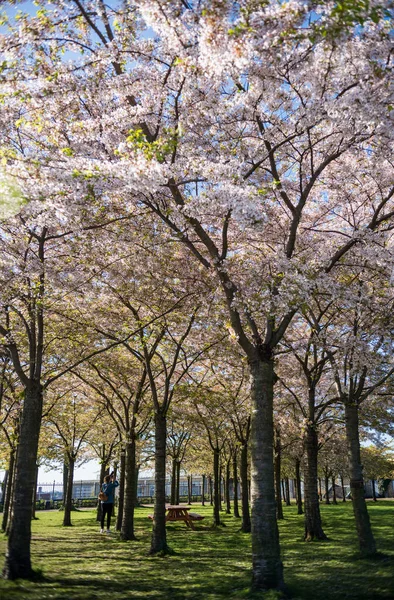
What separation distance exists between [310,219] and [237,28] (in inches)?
365

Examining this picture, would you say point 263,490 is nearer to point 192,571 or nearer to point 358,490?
point 192,571

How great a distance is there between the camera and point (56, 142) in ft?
35.9

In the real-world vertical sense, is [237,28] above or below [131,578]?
above

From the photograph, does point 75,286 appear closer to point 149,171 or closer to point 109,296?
point 109,296

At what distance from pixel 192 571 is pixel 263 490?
13.2 ft

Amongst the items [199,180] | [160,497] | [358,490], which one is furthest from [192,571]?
[199,180]

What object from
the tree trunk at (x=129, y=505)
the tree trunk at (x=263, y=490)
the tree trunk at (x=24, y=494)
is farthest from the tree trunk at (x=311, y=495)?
the tree trunk at (x=24, y=494)

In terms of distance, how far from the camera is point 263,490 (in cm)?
876

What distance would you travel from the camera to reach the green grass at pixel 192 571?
852cm

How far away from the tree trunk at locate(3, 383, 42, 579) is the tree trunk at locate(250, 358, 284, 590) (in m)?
4.63

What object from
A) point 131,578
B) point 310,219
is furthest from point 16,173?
point 310,219

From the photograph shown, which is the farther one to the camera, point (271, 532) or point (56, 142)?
point (56, 142)

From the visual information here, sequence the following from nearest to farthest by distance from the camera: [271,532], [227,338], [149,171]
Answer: [149,171] → [271,532] → [227,338]

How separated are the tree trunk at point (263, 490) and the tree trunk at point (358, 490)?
5.00m
